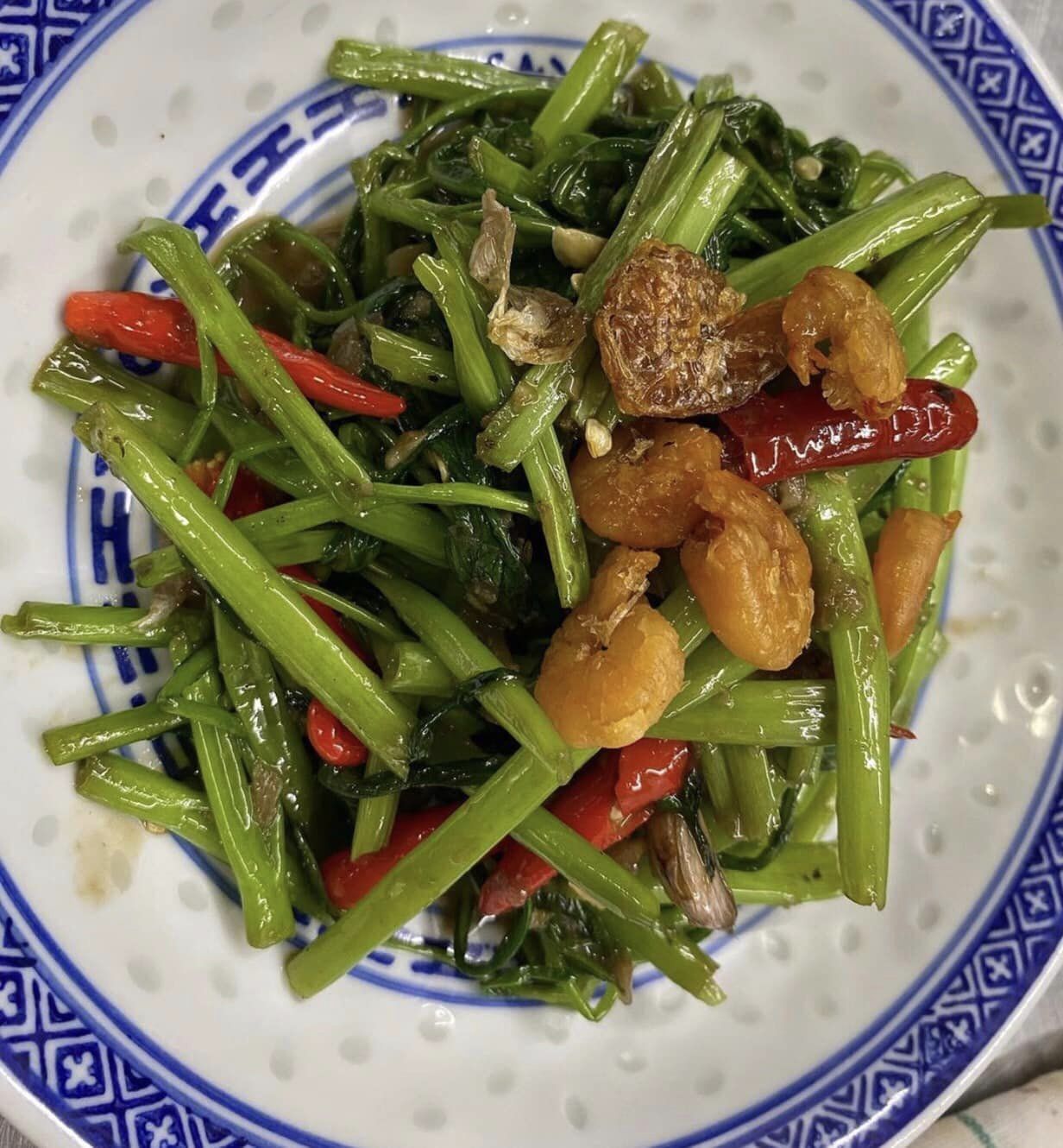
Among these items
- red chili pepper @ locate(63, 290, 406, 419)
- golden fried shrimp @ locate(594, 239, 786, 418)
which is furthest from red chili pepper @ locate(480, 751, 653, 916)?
red chili pepper @ locate(63, 290, 406, 419)

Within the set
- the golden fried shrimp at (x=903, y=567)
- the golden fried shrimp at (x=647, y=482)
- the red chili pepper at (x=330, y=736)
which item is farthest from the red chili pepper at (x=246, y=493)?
the golden fried shrimp at (x=903, y=567)

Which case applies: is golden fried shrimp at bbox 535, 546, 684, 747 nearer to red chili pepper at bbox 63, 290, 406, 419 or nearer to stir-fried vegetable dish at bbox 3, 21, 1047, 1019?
stir-fried vegetable dish at bbox 3, 21, 1047, 1019

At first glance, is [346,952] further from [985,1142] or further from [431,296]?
[985,1142]

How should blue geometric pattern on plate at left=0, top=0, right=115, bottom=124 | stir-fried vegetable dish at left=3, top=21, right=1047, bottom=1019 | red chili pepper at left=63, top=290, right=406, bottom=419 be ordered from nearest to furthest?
blue geometric pattern on plate at left=0, top=0, right=115, bottom=124 → stir-fried vegetable dish at left=3, top=21, right=1047, bottom=1019 → red chili pepper at left=63, top=290, right=406, bottom=419

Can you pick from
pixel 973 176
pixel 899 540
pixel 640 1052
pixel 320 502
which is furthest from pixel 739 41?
pixel 640 1052

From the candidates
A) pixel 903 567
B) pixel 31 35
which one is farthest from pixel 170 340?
pixel 903 567

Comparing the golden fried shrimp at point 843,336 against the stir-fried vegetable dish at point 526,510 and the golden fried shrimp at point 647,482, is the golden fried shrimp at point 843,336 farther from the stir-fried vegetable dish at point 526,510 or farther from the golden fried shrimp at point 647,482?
the golden fried shrimp at point 647,482

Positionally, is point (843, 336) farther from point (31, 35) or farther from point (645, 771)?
point (31, 35)
